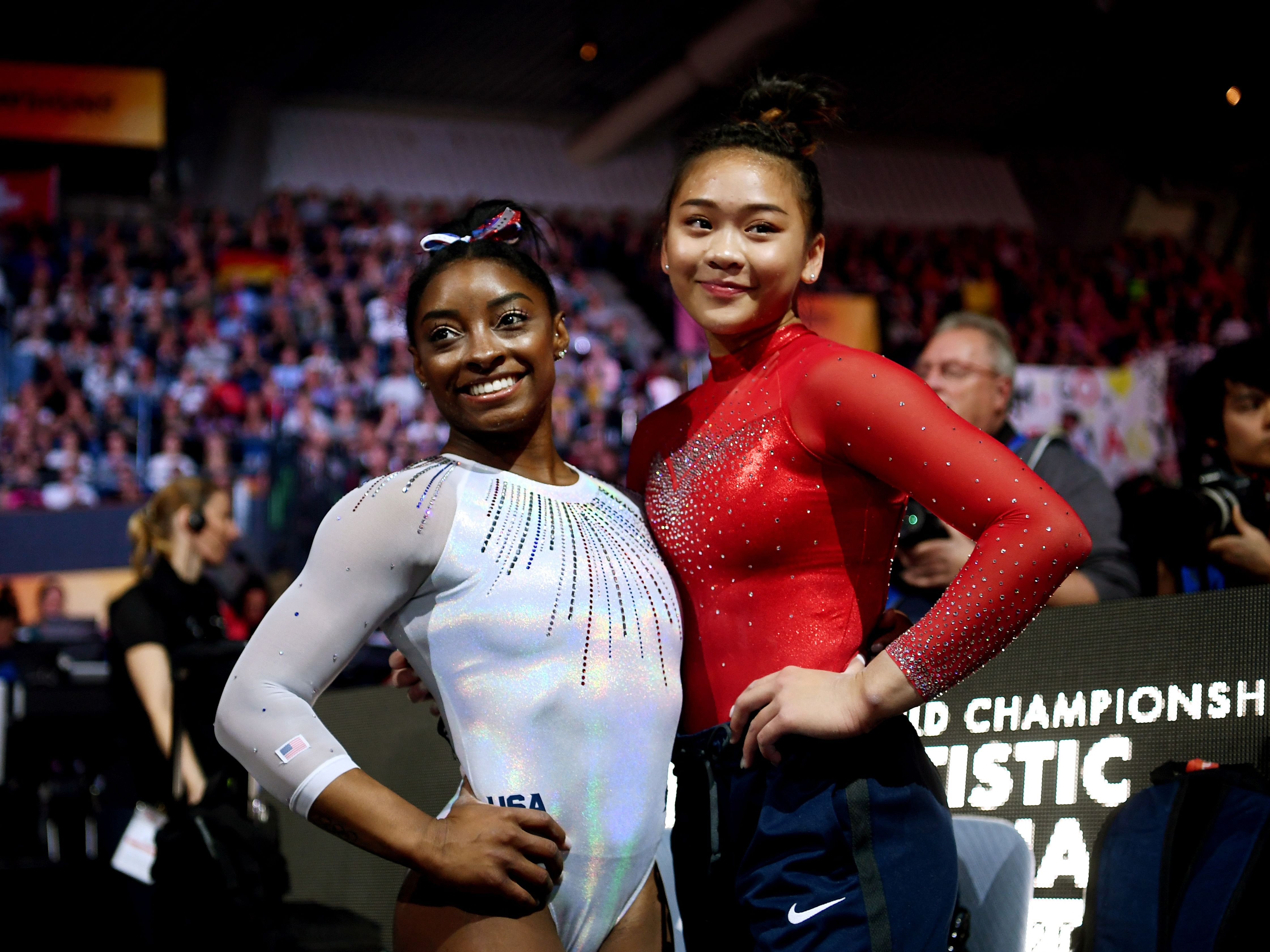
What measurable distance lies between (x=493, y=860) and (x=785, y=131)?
1033mm

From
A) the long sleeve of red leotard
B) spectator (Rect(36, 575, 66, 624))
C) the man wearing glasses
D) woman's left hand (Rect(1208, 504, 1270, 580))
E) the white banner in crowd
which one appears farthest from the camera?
spectator (Rect(36, 575, 66, 624))

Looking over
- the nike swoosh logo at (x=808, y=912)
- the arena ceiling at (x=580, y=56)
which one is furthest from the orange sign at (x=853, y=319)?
the nike swoosh logo at (x=808, y=912)

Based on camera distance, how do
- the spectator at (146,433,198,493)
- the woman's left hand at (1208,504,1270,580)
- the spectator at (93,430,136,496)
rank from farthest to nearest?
the spectator at (146,433,198,493) → the spectator at (93,430,136,496) → the woman's left hand at (1208,504,1270,580)

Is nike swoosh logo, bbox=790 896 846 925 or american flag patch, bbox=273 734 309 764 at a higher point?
american flag patch, bbox=273 734 309 764

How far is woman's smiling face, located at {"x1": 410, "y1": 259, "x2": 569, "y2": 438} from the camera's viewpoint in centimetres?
162

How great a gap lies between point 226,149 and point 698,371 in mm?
6810

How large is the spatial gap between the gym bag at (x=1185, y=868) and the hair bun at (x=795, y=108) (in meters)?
1.06

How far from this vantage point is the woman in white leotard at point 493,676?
1.41 m

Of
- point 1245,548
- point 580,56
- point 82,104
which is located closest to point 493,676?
point 1245,548

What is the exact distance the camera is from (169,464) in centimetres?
1035

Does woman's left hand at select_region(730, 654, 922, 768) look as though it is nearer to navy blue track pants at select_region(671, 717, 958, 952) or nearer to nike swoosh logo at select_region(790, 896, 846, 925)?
navy blue track pants at select_region(671, 717, 958, 952)

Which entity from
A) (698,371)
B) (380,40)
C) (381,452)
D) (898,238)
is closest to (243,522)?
(381,452)

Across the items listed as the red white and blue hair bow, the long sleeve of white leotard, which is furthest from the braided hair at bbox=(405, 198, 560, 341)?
the long sleeve of white leotard

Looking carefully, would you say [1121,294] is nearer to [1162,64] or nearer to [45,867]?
[1162,64]
